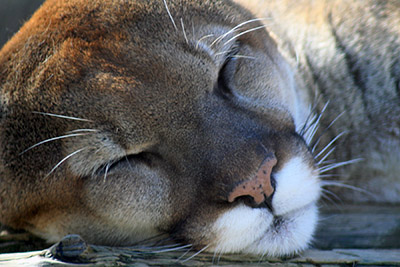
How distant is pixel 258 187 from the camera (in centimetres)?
189

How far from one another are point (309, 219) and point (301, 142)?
1.08ft

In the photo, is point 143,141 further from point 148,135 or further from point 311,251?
point 311,251

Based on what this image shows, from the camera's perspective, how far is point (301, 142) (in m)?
2.20

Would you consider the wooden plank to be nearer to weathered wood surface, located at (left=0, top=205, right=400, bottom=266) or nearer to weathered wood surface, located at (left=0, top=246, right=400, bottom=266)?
weathered wood surface, located at (left=0, top=205, right=400, bottom=266)

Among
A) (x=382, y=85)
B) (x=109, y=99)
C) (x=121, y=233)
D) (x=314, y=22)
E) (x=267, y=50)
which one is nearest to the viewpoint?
(x=109, y=99)

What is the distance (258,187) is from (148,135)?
0.47m

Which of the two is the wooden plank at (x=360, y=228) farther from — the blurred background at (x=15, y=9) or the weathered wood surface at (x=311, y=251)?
the blurred background at (x=15, y=9)

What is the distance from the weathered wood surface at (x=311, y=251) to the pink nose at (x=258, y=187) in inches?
10.0

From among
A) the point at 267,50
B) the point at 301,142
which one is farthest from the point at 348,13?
the point at 301,142

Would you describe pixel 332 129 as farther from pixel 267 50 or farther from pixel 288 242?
pixel 288 242

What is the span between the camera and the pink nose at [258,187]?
1.88 m

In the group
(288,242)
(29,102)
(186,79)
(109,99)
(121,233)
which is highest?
(29,102)

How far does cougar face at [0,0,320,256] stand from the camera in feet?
6.44

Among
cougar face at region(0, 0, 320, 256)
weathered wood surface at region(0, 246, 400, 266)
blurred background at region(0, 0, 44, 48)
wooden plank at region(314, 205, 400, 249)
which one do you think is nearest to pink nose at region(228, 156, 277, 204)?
cougar face at region(0, 0, 320, 256)
